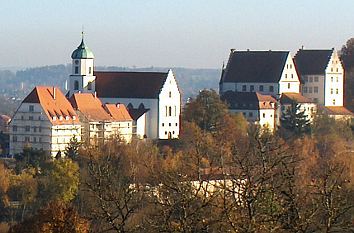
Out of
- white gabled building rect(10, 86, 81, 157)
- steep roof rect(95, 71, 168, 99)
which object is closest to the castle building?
white gabled building rect(10, 86, 81, 157)

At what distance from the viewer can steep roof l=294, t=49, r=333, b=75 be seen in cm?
7575

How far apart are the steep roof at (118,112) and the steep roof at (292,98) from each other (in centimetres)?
957

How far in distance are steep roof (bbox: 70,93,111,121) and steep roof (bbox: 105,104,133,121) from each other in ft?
0.89

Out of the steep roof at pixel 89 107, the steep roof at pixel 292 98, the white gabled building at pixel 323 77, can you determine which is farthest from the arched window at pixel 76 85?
the white gabled building at pixel 323 77

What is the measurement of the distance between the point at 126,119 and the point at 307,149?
1175 cm

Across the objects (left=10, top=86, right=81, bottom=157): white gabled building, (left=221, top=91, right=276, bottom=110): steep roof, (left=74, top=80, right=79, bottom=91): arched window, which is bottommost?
(left=10, top=86, right=81, bottom=157): white gabled building

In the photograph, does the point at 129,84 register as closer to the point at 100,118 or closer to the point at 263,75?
the point at 100,118

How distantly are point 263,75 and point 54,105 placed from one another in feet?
50.6

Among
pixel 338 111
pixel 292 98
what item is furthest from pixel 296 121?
pixel 338 111

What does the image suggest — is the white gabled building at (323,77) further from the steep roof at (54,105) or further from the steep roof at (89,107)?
the steep roof at (54,105)

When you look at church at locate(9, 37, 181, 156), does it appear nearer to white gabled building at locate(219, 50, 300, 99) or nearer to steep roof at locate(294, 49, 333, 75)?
white gabled building at locate(219, 50, 300, 99)

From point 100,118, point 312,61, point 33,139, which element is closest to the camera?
point 33,139

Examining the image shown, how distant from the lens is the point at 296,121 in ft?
213

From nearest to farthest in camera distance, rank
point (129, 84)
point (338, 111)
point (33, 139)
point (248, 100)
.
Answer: point (33, 139), point (248, 100), point (129, 84), point (338, 111)
